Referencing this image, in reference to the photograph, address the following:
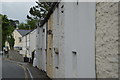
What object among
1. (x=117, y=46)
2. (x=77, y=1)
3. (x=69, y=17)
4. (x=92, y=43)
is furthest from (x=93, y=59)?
(x=69, y=17)

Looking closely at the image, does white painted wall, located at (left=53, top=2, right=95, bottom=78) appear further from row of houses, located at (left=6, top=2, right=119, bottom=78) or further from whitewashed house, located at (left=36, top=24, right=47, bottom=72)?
whitewashed house, located at (left=36, top=24, right=47, bottom=72)

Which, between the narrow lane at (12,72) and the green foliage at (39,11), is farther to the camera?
the green foliage at (39,11)

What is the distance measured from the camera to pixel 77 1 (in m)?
9.95

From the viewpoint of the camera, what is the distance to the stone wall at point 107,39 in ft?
19.6

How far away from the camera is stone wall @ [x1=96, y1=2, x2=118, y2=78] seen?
5.96 meters

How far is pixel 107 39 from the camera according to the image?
20.9ft

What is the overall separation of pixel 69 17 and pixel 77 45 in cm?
216

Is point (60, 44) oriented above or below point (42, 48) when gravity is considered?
above

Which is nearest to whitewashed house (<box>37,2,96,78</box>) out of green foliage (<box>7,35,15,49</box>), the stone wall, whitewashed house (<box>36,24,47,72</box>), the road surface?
the stone wall

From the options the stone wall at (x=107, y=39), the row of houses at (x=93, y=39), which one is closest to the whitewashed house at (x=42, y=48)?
the row of houses at (x=93, y=39)

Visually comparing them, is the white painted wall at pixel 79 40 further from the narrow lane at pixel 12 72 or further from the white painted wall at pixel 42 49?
the white painted wall at pixel 42 49

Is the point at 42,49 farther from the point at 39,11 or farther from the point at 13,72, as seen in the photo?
the point at 39,11

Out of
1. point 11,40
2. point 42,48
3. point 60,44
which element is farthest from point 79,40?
point 11,40

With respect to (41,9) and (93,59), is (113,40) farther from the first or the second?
(41,9)
